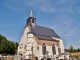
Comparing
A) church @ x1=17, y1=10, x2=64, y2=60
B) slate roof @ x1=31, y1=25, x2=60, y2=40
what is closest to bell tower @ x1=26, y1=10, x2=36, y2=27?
church @ x1=17, y1=10, x2=64, y2=60

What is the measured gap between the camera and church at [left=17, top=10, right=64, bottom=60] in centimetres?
2952

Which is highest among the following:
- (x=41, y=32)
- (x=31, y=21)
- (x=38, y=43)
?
(x=31, y=21)

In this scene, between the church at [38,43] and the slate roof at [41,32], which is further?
the slate roof at [41,32]

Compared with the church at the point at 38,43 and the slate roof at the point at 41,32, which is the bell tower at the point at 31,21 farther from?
the slate roof at the point at 41,32

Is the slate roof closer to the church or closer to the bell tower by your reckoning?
the church

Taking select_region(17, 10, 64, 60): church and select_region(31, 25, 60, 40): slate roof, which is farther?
select_region(31, 25, 60, 40): slate roof

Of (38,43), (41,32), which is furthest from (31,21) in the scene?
(38,43)

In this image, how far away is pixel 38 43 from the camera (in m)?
30.1

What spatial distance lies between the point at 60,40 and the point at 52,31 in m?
3.96

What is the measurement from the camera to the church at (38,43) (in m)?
29.5

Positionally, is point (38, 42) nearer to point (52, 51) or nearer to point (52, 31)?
point (52, 51)

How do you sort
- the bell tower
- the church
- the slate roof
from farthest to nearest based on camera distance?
the bell tower
the slate roof
the church

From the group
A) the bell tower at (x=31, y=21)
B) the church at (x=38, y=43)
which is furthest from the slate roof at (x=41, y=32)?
the bell tower at (x=31, y=21)

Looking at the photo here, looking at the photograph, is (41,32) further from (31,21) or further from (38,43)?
(38,43)
